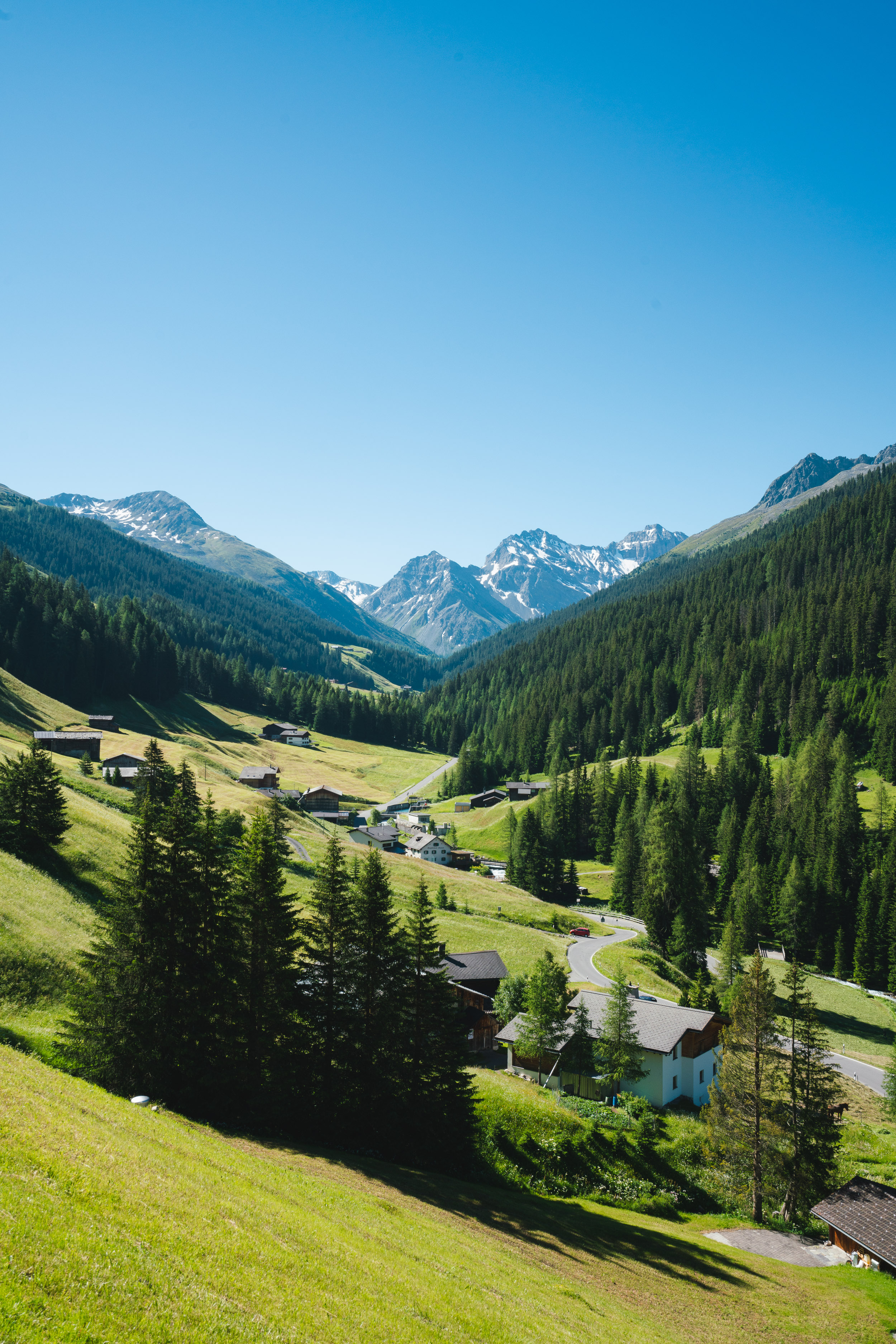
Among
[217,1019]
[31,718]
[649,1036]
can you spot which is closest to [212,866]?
[217,1019]

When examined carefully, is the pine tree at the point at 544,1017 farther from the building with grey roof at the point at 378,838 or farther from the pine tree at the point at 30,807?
the building with grey roof at the point at 378,838

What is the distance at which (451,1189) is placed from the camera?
2725 cm

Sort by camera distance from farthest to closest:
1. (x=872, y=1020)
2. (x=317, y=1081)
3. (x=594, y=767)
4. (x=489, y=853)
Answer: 1. (x=594, y=767)
2. (x=489, y=853)
3. (x=872, y=1020)
4. (x=317, y=1081)

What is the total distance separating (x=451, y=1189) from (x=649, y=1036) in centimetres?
2585

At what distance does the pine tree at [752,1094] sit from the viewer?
Answer: 35.8m

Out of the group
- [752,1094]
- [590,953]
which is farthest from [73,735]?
[752,1094]

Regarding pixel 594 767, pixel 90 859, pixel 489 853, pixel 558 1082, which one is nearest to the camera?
pixel 90 859

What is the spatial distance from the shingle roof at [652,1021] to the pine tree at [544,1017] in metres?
1.58

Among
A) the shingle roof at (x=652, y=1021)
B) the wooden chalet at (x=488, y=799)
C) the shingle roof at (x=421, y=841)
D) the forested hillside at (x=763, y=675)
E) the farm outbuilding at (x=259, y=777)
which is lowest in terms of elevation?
the shingle roof at (x=421, y=841)

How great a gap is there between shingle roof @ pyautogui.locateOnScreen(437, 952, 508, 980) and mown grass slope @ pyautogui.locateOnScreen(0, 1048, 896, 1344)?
23798 mm

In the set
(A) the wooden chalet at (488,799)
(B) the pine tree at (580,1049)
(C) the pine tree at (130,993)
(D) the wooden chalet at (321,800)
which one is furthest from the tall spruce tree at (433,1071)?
(A) the wooden chalet at (488,799)

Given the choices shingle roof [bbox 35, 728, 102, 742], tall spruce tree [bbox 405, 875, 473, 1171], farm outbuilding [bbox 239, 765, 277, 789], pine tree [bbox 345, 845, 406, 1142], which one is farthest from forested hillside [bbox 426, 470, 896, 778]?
pine tree [bbox 345, 845, 406, 1142]

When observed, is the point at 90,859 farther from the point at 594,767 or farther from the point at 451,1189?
the point at 594,767

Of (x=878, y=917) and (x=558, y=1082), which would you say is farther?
(x=878, y=917)
